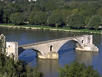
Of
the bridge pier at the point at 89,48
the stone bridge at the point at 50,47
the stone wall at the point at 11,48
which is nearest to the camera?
the stone wall at the point at 11,48

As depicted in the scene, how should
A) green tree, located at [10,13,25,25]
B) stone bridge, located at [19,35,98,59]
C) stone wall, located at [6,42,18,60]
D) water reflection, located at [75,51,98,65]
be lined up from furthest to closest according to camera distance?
green tree, located at [10,13,25,25] → water reflection, located at [75,51,98,65] → stone bridge, located at [19,35,98,59] → stone wall, located at [6,42,18,60]

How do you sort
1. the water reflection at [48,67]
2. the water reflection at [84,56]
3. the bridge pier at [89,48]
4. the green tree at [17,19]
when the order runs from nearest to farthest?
the water reflection at [48,67]
the water reflection at [84,56]
the bridge pier at [89,48]
the green tree at [17,19]

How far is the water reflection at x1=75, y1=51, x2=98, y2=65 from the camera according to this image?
101 feet

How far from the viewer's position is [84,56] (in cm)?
3309

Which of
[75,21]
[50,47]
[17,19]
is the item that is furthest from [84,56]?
[17,19]

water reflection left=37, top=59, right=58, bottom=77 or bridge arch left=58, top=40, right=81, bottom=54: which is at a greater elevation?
bridge arch left=58, top=40, right=81, bottom=54

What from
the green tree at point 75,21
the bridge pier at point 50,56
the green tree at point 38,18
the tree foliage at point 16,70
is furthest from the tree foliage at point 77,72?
the green tree at point 38,18

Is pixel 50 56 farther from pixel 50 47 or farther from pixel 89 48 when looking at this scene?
pixel 89 48

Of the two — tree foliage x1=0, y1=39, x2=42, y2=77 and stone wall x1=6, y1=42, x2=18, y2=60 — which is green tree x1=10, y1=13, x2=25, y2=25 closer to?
stone wall x1=6, y1=42, x2=18, y2=60

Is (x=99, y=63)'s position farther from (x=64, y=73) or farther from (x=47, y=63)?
(x=64, y=73)

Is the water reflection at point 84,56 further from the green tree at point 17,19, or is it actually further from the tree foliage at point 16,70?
the green tree at point 17,19

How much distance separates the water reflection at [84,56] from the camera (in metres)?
30.8

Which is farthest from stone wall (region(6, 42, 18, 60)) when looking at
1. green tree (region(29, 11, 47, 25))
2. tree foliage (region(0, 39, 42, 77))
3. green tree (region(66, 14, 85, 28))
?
green tree (region(29, 11, 47, 25))

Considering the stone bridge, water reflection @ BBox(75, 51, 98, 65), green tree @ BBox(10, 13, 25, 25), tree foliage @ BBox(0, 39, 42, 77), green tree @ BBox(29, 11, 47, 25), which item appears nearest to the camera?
tree foliage @ BBox(0, 39, 42, 77)
